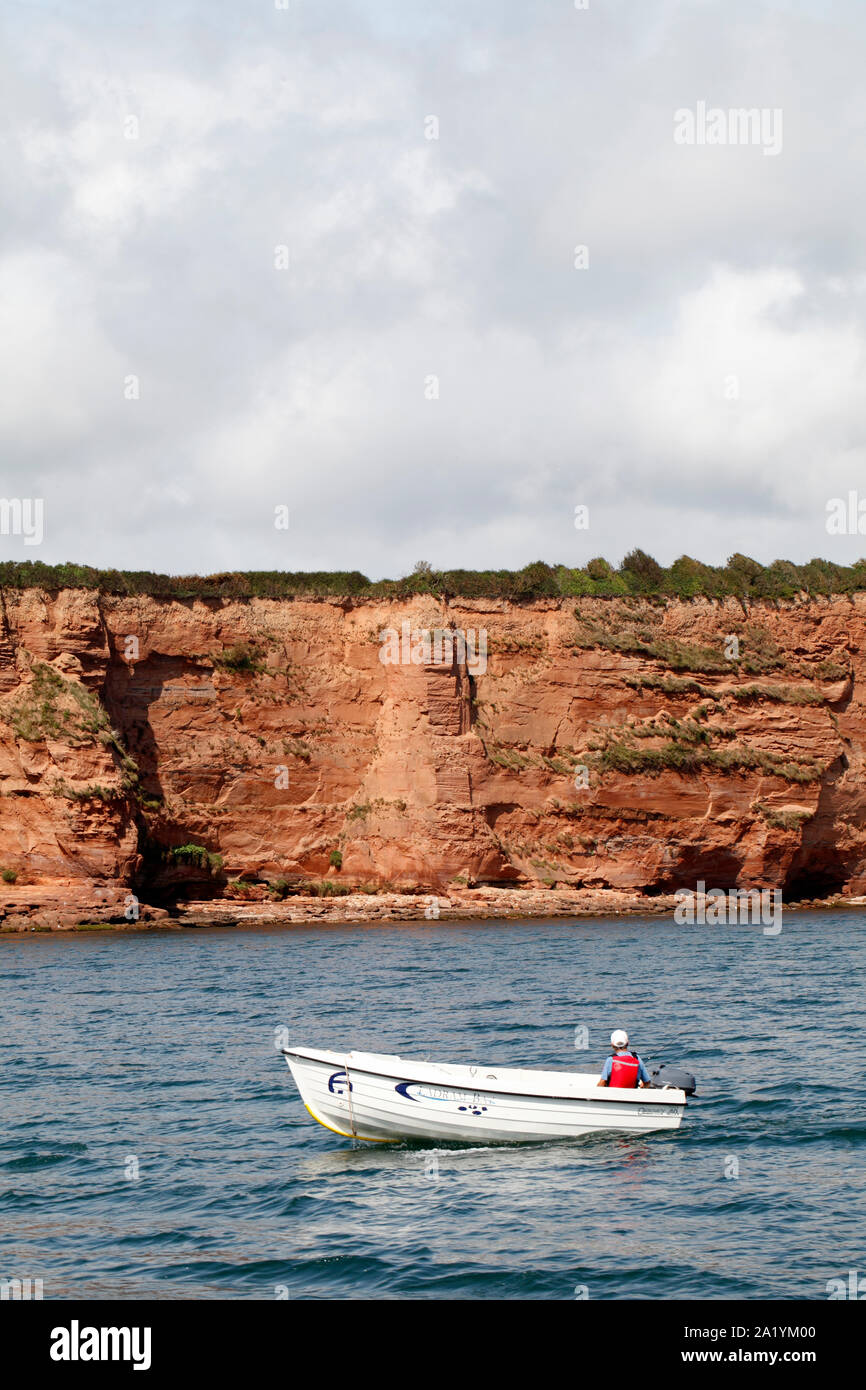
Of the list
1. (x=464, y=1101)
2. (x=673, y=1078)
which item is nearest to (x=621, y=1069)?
(x=673, y=1078)

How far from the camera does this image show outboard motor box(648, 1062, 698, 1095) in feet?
66.6

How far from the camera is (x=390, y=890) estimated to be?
64438 millimetres

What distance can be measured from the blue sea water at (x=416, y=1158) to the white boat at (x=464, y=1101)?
32 centimetres

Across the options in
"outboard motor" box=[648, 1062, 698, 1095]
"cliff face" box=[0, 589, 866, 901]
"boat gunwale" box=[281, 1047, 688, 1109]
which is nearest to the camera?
"boat gunwale" box=[281, 1047, 688, 1109]

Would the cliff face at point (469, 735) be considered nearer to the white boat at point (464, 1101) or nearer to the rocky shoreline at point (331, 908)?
the rocky shoreline at point (331, 908)

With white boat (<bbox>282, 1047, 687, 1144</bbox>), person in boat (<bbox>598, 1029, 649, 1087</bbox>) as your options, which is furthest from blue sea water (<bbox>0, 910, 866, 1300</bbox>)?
person in boat (<bbox>598, 1029, 649, 1087</bbox>)

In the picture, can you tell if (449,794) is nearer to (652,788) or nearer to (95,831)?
(652,788)

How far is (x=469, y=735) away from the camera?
66.2 meters

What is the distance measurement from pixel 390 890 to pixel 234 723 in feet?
39.5

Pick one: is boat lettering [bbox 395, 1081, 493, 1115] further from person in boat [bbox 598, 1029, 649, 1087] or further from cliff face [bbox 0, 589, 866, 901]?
cliff face [bbox 0, 589, 866, 901]

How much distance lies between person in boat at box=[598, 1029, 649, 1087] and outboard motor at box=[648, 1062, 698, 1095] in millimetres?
315

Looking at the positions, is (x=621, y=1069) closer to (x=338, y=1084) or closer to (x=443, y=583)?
(x=338, y=1084)

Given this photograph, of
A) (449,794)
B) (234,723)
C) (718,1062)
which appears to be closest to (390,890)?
(449,794)

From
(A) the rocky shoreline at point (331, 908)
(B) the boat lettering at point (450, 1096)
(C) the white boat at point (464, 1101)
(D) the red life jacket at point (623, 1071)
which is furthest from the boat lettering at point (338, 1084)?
(A) the rocky shoreline at point (331, 908)
